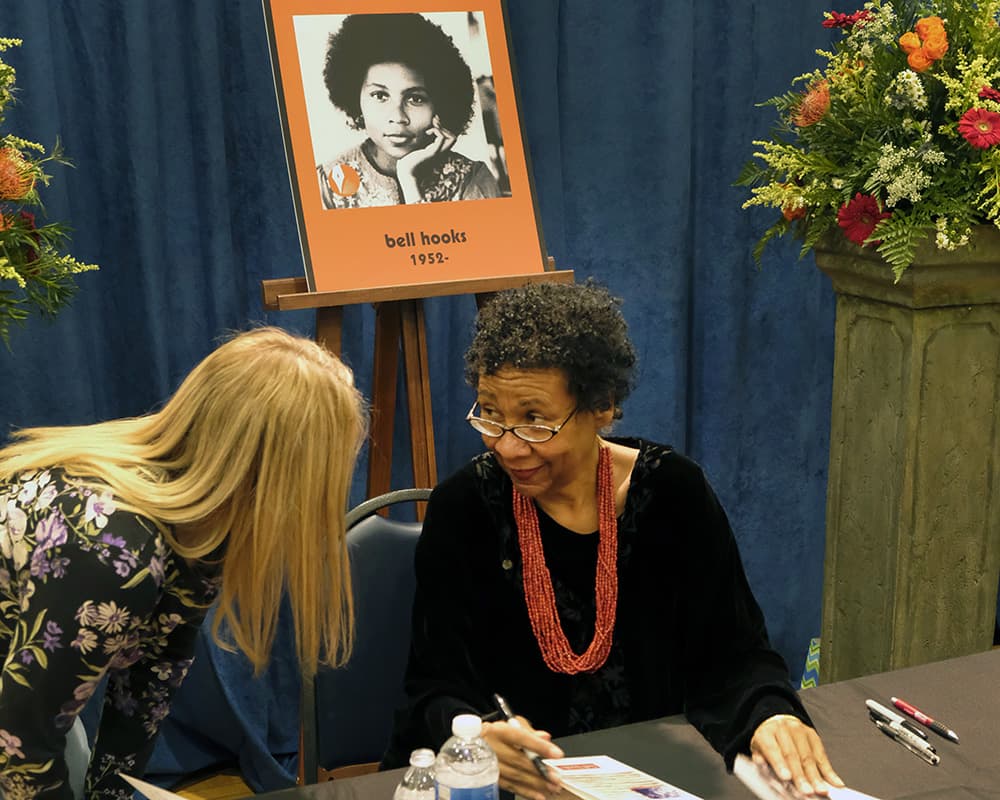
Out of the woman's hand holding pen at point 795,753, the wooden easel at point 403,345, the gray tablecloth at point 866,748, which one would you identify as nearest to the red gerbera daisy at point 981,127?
the wooden easel at point 403,345

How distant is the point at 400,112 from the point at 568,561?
49.5 inches

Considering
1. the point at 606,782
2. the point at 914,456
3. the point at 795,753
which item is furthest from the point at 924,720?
the point at 914,456

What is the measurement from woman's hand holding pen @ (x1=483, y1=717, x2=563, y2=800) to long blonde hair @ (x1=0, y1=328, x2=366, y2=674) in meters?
0.27

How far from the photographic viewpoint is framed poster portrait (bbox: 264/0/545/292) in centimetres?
261

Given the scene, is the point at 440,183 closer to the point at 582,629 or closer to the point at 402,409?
the point at 402,409

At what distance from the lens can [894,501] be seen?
287 cm

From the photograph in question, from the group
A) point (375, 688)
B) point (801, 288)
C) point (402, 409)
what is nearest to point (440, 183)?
point (402, 409)

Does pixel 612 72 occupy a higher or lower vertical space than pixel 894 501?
higher

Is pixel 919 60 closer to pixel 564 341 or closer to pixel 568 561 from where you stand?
pixel 564 341

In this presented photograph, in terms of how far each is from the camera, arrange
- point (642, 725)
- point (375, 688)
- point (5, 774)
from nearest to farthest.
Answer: point (5, 774) → point (642, 725) → point (375, 688)

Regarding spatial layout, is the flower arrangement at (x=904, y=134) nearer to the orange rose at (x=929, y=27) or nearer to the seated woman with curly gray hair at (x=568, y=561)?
the orange rose at (x=929, y=27)

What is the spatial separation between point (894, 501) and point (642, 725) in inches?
57.1

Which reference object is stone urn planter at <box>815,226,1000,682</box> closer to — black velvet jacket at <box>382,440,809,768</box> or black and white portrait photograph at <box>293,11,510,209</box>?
black and white portrait photograph at <box>293,11,510,209</box>

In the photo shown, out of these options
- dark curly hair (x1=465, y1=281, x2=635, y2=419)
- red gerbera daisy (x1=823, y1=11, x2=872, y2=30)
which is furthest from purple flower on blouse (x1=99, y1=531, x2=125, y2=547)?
red gerbera daisy (x1=823, y1=11, x2=872, y2=30)
